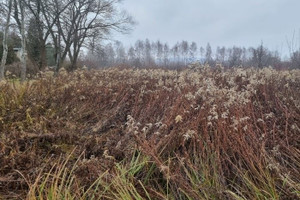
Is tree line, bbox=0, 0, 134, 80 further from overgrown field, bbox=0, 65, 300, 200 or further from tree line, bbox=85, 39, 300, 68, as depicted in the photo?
overgrown field, bbox=0, 65, 300, 200

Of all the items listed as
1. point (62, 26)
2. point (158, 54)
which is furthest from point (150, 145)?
point (158, 54)

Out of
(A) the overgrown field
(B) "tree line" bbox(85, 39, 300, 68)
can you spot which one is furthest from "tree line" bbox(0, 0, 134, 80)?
(A) the overgrown field

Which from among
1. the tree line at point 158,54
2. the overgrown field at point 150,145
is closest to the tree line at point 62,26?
the tree line at point 158,54

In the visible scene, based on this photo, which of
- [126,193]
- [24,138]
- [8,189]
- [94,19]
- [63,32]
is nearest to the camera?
[126,193]

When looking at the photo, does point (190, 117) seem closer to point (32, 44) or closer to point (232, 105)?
point (232, 105)

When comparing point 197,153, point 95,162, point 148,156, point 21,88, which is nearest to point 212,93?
point 197,153

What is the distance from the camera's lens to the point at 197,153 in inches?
98.5

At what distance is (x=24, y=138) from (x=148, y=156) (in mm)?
1596

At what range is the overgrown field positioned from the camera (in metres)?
2.03

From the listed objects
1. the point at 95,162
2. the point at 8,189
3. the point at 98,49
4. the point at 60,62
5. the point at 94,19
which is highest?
the point at 94,19

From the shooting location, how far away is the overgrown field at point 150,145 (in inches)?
79.8

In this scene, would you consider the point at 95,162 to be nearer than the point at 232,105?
Yes

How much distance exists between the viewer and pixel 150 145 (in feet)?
8.59

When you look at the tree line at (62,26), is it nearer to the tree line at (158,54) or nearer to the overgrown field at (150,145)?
the tree line at (158,54)
